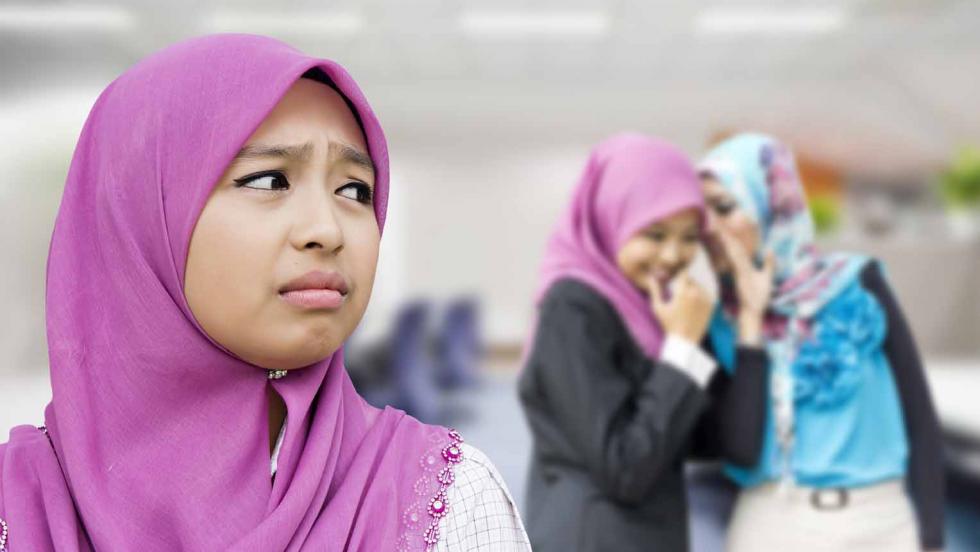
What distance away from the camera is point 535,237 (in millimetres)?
6047

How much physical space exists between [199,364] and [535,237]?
220 inches

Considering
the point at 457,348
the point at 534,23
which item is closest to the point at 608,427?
the point at 457,348

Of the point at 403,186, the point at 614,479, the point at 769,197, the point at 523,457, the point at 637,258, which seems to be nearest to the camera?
the point at 614,479

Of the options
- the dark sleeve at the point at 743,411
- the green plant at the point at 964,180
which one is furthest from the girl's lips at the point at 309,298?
the green plant at the point at 964,180

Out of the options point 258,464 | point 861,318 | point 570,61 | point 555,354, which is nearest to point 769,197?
point 861,318

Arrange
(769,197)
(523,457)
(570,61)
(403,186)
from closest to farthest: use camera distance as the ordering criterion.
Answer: (769,197), (523,457), (570,61), (403,186)

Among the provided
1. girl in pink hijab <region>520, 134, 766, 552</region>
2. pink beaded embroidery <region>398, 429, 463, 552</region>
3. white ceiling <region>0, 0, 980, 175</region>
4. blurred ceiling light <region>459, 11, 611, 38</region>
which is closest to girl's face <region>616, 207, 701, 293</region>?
girl in pink hijab <region>520, 134, 766, 552</region>

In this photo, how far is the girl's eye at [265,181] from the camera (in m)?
0.49

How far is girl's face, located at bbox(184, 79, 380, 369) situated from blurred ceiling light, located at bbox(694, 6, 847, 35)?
4.08 m

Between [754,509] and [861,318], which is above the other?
[861,318]

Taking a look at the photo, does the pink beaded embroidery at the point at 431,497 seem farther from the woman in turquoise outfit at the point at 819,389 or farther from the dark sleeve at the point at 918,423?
the dark sleeve at the point at 918,423

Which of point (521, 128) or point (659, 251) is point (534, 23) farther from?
point (659, 251)

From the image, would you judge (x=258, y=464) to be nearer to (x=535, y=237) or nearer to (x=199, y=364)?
(x=199, y=364)

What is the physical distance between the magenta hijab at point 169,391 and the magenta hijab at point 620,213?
579 millimetres
